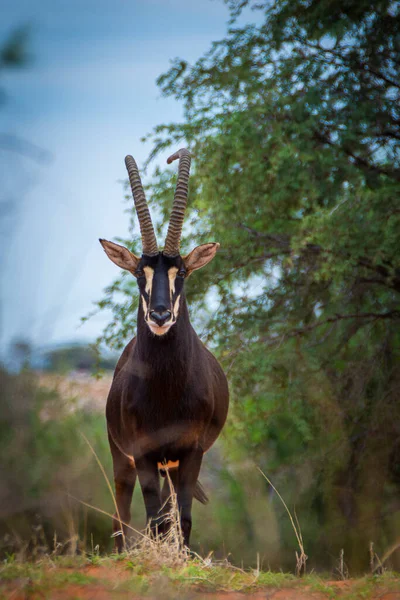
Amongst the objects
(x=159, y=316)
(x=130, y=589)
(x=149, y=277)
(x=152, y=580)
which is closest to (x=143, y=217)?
(x=149, y=277)

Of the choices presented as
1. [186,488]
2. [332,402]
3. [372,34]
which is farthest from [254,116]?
[186,488]

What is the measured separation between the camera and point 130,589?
13.6 ft

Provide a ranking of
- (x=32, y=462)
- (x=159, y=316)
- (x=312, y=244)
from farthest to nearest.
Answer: (x=312, y=244) < (x=159, y=316) < (x=32, y=462)

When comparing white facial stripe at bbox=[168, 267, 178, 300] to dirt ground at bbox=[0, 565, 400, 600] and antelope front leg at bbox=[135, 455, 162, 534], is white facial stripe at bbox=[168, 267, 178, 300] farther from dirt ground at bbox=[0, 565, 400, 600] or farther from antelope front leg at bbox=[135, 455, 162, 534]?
dirt ground at bbox=[0, 565, 400, 600]

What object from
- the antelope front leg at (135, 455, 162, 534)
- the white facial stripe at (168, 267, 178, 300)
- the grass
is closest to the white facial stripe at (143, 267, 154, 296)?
the white facial stripe at (168, 267, 178, 300)

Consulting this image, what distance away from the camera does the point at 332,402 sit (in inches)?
482

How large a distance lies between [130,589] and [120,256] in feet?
13.3

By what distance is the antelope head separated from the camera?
6625mm

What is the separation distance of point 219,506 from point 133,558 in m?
9.58

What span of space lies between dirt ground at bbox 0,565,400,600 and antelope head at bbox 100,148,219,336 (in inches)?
Result: 91.4

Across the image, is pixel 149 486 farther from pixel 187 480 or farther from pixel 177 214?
pixel 177 214

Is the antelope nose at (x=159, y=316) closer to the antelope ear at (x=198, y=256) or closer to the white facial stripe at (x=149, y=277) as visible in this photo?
the white facial stripe at (x=149, y=277)

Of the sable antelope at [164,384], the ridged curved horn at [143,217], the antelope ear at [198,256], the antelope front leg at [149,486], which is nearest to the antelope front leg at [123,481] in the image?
the sable antelope at [164,384]

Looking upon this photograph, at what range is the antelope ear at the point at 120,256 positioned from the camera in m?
7.59
